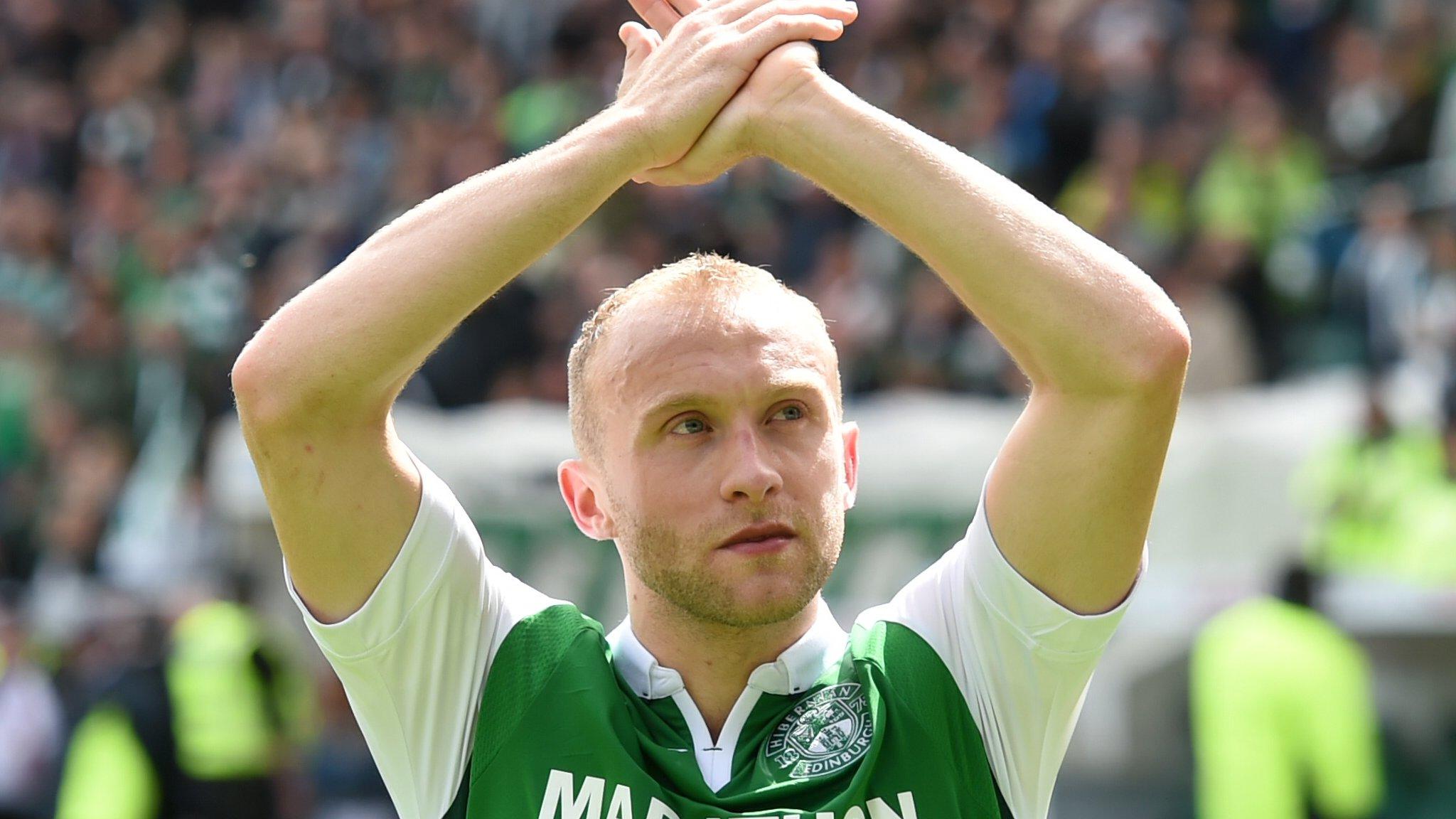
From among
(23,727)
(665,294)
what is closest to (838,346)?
(23,727)

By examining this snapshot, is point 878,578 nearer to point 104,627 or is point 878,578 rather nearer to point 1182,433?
point 1182,433

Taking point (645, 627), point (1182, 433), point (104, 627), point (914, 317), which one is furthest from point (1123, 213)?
point (645, 627)

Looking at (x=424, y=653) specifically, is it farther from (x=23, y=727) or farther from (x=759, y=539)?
(x=23, y=727)

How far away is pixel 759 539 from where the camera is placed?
9.59 ft

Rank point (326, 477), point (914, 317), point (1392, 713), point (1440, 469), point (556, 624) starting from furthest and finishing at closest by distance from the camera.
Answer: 1. point (914, 317)
2. point (1440, 469)
3. point (1392, 713)
4. point (556, 624)
5. point (326, 477)

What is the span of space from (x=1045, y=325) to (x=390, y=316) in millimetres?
936

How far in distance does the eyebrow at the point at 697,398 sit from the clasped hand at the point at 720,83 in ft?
1.06

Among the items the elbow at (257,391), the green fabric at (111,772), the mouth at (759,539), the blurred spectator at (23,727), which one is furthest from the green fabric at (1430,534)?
the elbow at (257,391)

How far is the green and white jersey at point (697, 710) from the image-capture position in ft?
9.63

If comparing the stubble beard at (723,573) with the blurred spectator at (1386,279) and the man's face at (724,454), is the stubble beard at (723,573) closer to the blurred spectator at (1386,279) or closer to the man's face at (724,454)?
the man's face at (724,454)

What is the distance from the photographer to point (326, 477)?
286 cm

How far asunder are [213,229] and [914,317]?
5.49 m

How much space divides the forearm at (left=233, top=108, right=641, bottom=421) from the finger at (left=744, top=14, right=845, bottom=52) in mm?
281

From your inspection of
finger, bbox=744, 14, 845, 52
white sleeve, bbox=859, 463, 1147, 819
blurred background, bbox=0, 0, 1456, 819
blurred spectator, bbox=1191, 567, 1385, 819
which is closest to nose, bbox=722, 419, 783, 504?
white sleeve, bbox=859, 463, 1147, 819
